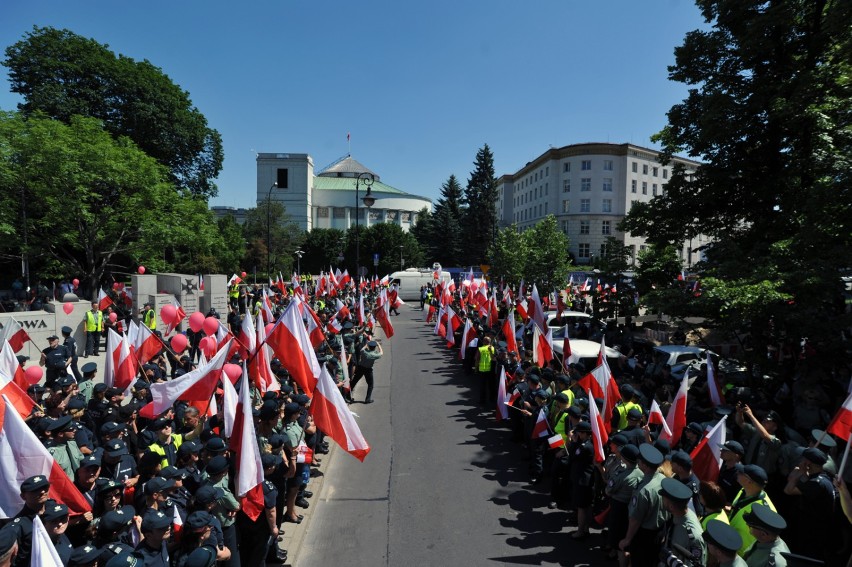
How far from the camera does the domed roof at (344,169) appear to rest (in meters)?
112

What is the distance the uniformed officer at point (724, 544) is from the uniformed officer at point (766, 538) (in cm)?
38

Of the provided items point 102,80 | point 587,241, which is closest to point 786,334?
point 102,80

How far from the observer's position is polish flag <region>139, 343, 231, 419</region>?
21.2 ft

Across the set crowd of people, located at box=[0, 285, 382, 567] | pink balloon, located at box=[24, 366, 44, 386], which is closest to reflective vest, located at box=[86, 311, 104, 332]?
pink balloon, located at box=[24, 366, 44, 386]

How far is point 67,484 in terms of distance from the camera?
4.32 metres

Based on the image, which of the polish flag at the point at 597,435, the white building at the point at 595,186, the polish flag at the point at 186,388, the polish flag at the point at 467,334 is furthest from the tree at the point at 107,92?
the white building at the point at 595,186

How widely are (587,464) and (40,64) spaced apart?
36773 mm

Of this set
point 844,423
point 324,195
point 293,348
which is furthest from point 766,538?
point 324,195

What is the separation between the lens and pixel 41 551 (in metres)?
3.24

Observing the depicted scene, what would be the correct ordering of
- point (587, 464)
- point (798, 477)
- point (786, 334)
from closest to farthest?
1. point (798, 477)
2. point (587, 464)
3. point (786, 334)

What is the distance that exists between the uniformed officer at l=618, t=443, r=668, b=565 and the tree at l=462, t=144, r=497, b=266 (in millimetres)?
55977

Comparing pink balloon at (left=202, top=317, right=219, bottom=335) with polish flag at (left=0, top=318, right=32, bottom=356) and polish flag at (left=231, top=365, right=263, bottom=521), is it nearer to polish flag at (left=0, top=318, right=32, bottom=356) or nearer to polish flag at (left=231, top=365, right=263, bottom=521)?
polish flag at (left=0, top=318, right=32, bottom=356)

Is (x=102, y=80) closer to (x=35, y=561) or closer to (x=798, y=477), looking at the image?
(x=35, y=561)

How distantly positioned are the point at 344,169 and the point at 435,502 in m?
113
